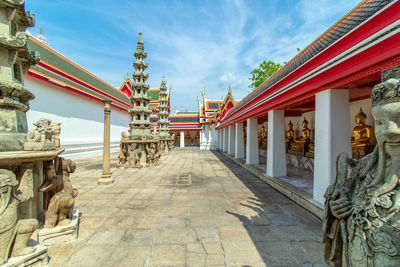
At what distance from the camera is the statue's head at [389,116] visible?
1133 mm

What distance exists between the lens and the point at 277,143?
6.02m

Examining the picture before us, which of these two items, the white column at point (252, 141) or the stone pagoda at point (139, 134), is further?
the stone pagoda at point (139, 134)

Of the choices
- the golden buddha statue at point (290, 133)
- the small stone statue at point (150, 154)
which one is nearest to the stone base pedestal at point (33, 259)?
the small stone statue at point (150, 154)

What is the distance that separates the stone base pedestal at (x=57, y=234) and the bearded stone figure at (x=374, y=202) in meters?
3.42

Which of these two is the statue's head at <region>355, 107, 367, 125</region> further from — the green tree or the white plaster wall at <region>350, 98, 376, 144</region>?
the green tree

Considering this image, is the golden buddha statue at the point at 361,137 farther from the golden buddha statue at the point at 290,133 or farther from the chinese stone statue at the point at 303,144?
the golden buddha statue at the point at 290,133

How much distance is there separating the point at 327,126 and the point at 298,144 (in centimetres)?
572

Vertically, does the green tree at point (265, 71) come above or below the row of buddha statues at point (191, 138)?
above

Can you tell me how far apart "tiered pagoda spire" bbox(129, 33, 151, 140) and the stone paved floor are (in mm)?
5442

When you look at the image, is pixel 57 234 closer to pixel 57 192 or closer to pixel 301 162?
pixel 57 192

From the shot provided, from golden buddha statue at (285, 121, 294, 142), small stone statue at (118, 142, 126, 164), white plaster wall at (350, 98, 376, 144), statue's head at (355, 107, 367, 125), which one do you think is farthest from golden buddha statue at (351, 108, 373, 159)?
small stone statue at (118, 142, 126, 164)

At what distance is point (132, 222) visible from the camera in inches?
138

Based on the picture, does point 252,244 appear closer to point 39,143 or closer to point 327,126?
point 327,126

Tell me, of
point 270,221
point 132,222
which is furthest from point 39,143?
point 270,221
